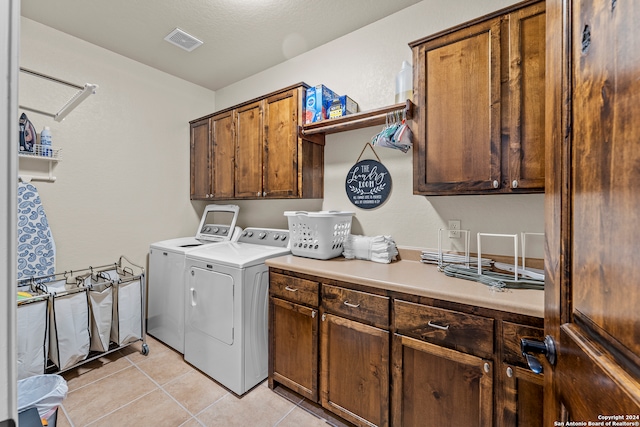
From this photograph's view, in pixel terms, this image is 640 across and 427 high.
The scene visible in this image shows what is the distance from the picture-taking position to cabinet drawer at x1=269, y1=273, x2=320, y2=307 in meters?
1.75

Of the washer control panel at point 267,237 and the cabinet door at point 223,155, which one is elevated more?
the cabinet door at point 223,155

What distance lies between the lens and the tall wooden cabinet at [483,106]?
55.1 inches

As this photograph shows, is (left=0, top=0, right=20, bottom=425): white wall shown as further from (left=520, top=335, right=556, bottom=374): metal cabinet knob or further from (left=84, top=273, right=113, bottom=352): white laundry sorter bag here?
(left=84, top=273, right=113, bottom=352): white laundry sorter bag

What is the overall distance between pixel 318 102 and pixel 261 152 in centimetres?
70

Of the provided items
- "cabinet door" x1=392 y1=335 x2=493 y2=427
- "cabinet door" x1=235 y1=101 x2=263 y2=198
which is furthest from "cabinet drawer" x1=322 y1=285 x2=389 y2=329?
"cabinet door" x1=235 y1=101 x2=263 y2=198

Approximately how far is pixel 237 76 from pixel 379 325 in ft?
9.86

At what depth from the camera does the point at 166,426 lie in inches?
66.2

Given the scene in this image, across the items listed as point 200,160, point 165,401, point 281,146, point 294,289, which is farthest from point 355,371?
point 200,160

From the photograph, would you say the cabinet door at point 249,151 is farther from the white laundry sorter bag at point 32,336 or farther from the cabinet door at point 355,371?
the white laundry sorter bag at point 32,336

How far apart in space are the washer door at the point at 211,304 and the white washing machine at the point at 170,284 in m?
0.24

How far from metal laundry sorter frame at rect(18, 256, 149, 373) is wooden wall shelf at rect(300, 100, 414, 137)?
193 cm

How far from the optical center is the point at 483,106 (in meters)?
1.52

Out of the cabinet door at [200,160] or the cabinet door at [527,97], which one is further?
the cabinet door at [200,160]

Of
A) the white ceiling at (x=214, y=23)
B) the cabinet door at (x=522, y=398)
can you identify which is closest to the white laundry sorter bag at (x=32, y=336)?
the white ceiling at (x=214, y=23)
